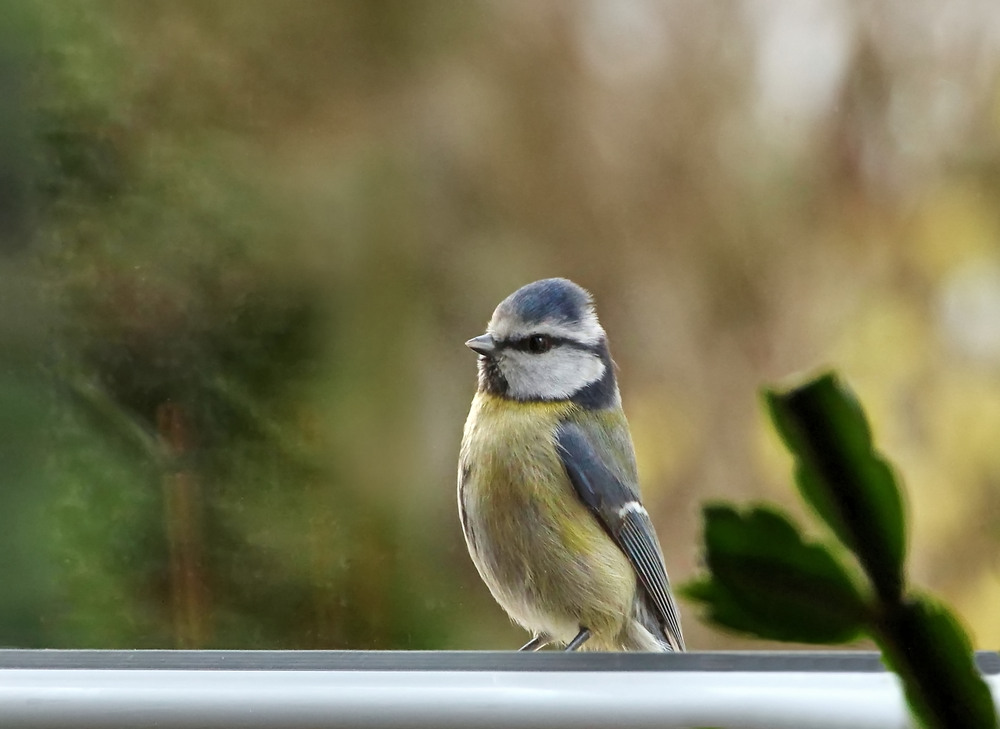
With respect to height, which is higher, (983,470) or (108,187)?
(108,187)

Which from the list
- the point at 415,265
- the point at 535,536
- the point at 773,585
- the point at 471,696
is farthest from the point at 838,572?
the point at 415,265

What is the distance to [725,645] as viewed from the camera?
0.93 metres

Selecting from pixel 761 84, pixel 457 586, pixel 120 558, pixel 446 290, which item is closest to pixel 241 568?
pixel 120 558

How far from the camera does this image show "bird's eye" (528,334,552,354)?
3.12 feet

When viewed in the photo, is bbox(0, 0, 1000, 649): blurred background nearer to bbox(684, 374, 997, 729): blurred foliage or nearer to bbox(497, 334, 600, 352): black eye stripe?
bbox(497, 334, 600, 352): black eye stripe

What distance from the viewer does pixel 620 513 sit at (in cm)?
94

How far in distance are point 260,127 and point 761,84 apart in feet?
1.87

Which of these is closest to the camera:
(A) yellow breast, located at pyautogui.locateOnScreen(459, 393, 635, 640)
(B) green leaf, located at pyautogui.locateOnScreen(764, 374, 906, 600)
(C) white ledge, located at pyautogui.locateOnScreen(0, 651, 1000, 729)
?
(B) green leaf, located at pyautogui.locateOnScreen(764, 374, 906, 600)

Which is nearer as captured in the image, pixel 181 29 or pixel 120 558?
pixel 120 558

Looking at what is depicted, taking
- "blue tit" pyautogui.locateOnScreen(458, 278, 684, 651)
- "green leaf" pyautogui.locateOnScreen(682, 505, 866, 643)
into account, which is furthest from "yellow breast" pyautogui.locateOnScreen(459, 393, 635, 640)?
"green leaf" pyautogui.locateOnScreen(682, 505, 866, 643)

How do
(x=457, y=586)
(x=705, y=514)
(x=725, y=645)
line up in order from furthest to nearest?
(x=457, y=586)
(x=725, y=645)
(x=705, y=514)

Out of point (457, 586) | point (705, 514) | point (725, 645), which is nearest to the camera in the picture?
point (705, 514)

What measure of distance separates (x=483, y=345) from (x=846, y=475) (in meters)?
0.74

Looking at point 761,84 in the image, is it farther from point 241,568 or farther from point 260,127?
point 241,568
